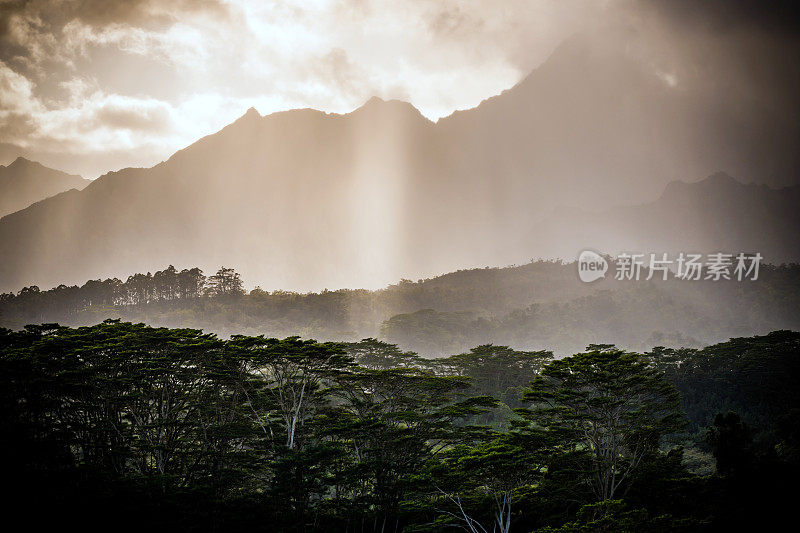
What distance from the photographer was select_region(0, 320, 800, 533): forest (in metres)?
18.8

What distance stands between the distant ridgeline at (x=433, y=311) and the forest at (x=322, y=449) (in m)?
62.0

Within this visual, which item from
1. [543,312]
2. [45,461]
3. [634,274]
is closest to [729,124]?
[634,274]

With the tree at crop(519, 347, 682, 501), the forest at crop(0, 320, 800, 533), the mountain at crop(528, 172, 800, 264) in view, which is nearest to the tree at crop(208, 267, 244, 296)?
the forest at crop(0, 320, 800, 533)

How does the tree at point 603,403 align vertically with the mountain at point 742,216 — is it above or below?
below

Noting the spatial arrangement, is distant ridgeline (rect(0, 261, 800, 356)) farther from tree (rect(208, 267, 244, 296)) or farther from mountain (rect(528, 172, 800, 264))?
mountain (rect(528, 172, 800, 264))

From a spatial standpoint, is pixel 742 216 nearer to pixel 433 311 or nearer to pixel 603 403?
pixel 433 311

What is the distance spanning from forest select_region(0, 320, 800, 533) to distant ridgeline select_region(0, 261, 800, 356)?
62.0 metres

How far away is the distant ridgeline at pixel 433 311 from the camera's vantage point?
91250mm

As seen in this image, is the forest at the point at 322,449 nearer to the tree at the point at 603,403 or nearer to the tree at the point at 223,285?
the tree at the point at 603,403

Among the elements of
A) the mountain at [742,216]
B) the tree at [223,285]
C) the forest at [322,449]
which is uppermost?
the mountain at [742,216]

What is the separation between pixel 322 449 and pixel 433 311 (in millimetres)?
74425

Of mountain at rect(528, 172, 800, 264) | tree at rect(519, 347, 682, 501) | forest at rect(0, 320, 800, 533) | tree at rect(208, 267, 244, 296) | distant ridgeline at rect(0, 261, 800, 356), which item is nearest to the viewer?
forest at rect(0, 320, 800, 533)

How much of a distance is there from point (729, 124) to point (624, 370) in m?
194

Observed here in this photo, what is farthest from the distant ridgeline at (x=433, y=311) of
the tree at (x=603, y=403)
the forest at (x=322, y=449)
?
the tree at (x=603, y=403)
